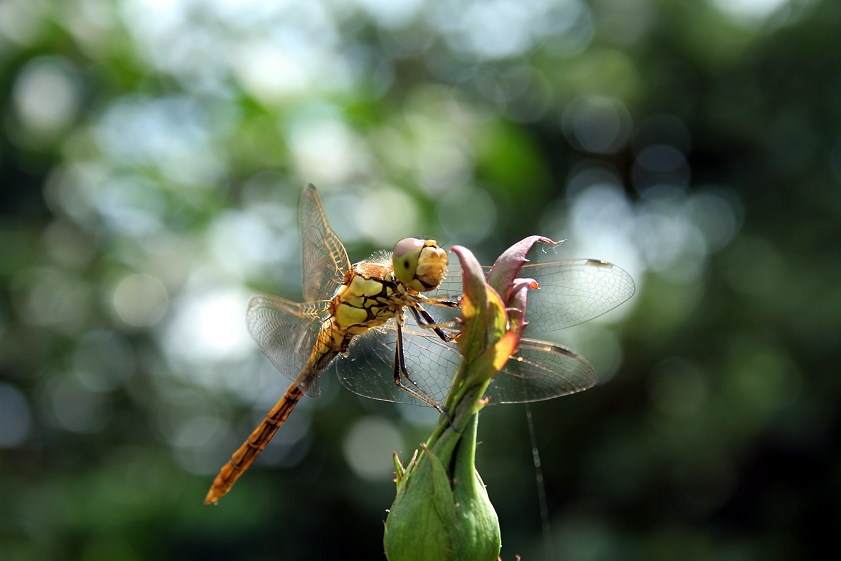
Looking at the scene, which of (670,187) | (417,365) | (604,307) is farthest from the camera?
(670,187)

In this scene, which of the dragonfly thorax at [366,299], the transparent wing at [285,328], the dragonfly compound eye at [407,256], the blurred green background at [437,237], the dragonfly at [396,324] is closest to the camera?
the dragonfly at [396,324]

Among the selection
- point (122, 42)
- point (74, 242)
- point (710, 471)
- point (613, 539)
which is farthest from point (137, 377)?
point (710, 471)

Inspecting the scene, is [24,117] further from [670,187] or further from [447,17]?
[670,187]

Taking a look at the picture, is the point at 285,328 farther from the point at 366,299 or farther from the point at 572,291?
the point at 572,291

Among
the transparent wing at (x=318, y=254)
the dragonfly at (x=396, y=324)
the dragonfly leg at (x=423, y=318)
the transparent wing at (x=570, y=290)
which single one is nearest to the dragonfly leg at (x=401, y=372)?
the dragonfly at (x=396, y=324)

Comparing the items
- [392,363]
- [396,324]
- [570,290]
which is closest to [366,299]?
[396,324]

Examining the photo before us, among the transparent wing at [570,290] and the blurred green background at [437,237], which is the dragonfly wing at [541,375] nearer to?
the transparent wing at [570,290]
